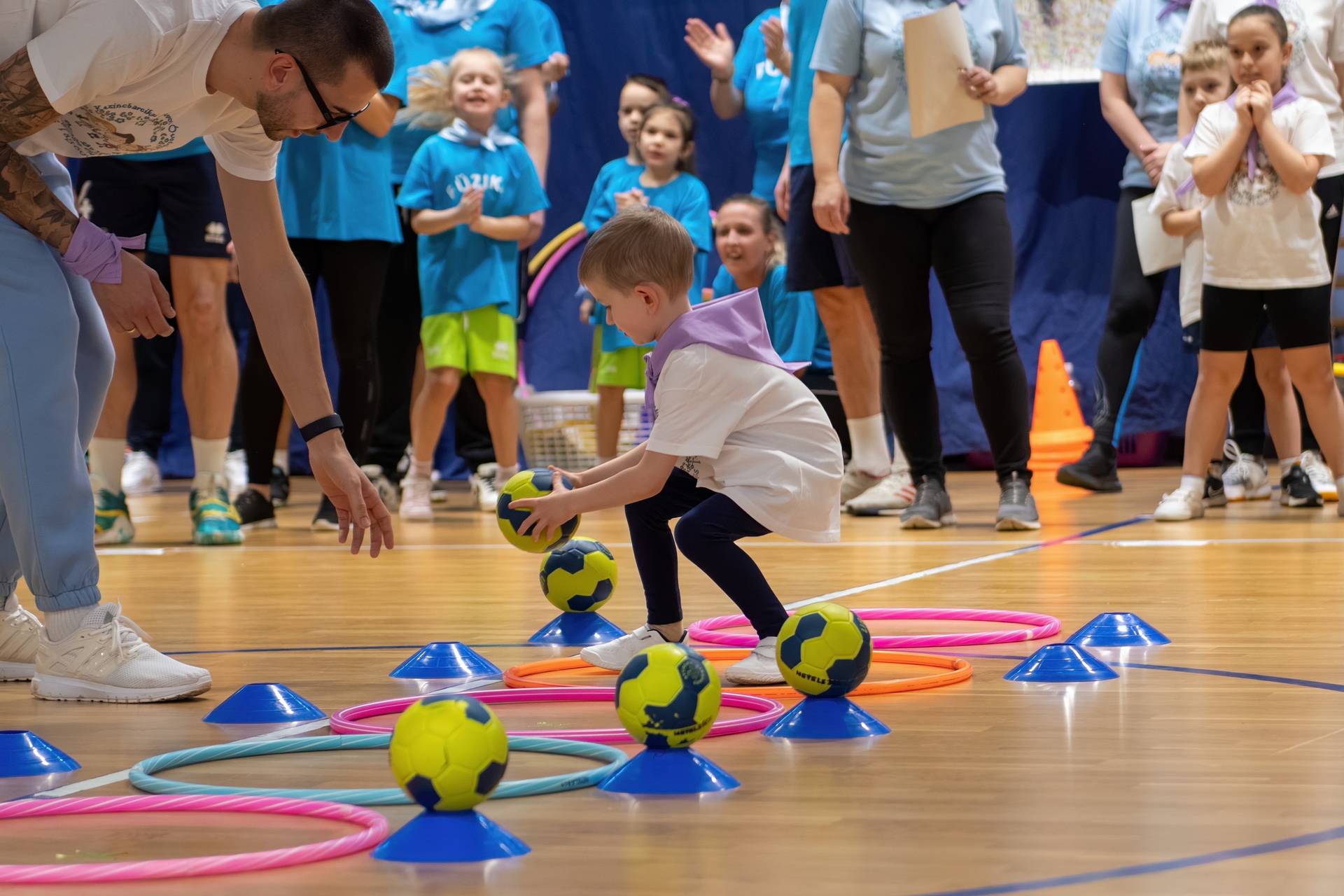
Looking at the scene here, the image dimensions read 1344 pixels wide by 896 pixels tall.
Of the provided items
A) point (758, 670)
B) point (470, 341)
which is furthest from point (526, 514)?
point (470, 341)

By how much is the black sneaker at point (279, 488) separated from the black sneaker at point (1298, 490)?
12.4 feet

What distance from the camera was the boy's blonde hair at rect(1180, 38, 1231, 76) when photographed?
507 cm

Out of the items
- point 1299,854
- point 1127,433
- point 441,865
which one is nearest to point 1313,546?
point 1299,854

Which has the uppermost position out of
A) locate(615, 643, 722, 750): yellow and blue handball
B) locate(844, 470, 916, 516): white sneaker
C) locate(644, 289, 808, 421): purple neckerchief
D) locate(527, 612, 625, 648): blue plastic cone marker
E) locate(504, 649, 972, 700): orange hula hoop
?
locate(644, 289, 808, 421): purple neckerchief

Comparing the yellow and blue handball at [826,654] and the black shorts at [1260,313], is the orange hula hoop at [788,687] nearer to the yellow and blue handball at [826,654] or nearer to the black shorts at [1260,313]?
the yellow and blue handball at [826,654]

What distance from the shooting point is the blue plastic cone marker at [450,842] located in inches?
54.3

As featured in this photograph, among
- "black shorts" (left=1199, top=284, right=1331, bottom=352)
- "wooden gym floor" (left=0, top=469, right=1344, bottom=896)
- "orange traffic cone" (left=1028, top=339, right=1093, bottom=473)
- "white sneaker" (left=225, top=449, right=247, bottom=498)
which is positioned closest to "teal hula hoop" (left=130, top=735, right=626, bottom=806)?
"wooden gym floor" (left=0, top=469, right=1344, bottom=896)

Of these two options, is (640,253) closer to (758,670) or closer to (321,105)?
(321,105)

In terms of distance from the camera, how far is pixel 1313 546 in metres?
3.91

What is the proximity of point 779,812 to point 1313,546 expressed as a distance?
2.80 meters

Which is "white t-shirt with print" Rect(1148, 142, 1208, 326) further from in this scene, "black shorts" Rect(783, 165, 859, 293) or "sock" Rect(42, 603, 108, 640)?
"sock" Rect(42, 603, 108, 640)

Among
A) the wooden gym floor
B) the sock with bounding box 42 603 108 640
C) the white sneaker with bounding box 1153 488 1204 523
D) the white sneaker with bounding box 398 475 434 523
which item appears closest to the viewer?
the wooden gym floor

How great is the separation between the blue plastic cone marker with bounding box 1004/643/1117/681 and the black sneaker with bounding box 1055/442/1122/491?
3864mm

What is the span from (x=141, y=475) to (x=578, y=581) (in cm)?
529
